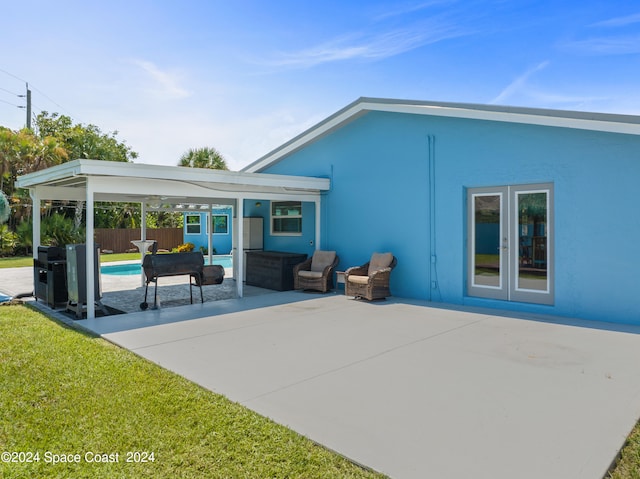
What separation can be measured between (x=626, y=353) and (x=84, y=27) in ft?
45.1

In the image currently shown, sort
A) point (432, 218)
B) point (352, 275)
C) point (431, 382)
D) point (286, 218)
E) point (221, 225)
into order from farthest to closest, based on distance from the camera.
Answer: point (221, 225), point (286, 218), point (352, 275), point (432, 218), point (431, 382)

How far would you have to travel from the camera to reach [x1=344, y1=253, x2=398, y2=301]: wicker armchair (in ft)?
31.5

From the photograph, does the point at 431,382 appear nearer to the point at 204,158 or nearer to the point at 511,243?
the point at 511,243

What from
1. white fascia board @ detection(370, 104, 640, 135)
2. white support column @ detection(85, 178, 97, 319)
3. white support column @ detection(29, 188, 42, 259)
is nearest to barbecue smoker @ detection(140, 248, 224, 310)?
white support column @ detection(85, 178, 97, 319)

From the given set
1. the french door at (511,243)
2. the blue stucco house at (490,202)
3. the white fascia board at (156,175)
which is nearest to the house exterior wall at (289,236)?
the blue stucco house at (490,202)

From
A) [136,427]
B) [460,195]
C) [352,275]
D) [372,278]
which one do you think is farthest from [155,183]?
[460,195]

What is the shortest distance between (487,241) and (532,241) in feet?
2.94

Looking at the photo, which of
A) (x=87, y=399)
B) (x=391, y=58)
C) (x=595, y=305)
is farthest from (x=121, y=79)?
(x=595, y=305)

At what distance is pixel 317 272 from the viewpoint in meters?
11.1

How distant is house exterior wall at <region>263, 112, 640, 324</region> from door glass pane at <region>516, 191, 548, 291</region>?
274mm

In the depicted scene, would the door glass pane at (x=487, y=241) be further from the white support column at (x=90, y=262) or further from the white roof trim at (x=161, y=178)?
the white support column at (x=90, y=262)

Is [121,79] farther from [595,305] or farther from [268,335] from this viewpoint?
[595,305]

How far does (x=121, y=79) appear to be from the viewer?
14.9 meters

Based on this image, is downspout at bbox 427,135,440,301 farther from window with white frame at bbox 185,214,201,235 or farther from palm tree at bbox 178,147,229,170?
window with white frame at bbox 185,214,201,235
